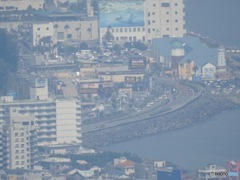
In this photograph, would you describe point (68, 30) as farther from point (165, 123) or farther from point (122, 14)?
point (165, 123)

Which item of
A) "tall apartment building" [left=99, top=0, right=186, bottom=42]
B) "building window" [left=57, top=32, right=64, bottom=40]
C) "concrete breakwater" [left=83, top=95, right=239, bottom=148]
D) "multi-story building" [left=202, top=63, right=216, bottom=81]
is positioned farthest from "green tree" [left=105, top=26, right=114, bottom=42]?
"concrete breakwater" [left=83, top=95, right=239, bottom=148]

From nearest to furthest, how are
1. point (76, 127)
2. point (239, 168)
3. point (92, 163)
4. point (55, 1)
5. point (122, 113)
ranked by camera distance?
point (239, 168), point (92, 163), point (76, 127), point (122, 113), point (55, 1)

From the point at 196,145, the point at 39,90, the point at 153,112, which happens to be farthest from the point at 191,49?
the point at 196,145

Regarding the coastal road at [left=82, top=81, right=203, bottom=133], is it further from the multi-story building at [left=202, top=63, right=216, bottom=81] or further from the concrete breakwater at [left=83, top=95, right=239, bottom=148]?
the multi-story building at [left=202, top=63, right=216, bottom=81]

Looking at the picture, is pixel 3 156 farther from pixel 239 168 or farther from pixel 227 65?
pixel 227 65

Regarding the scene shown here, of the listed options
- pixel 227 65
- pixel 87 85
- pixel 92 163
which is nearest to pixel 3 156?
pixel 92 163

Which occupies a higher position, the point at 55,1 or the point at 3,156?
the point at 55,1

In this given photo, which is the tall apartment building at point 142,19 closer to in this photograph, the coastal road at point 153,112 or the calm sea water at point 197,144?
the coastal road at point 153,112
